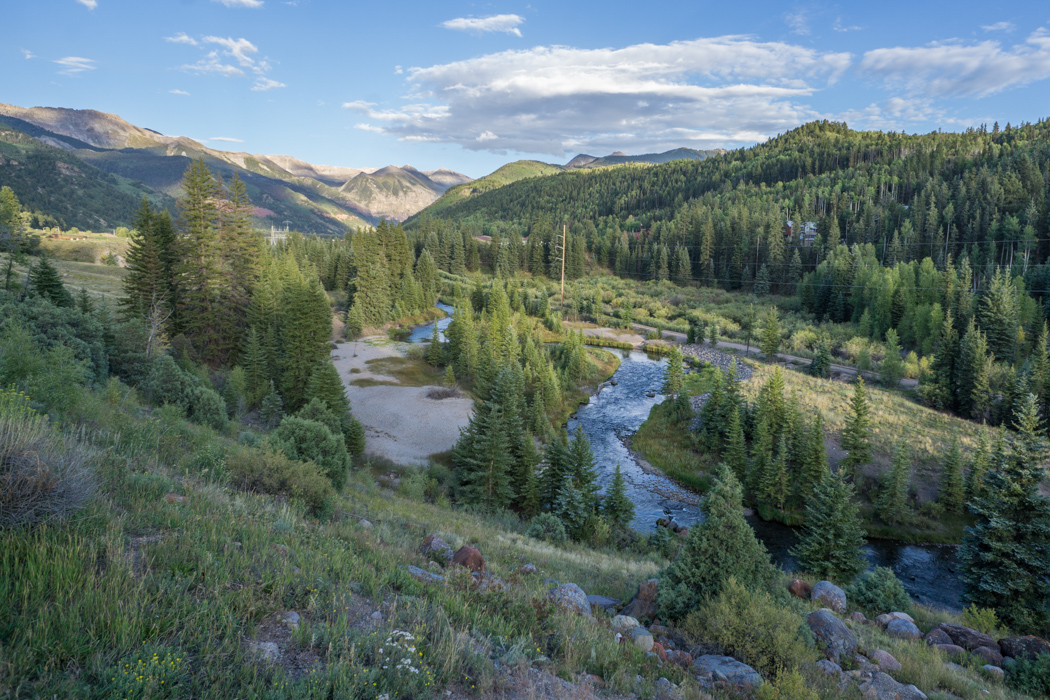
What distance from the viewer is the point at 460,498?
76.4ft

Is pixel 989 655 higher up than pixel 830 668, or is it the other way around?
pixel 830 668

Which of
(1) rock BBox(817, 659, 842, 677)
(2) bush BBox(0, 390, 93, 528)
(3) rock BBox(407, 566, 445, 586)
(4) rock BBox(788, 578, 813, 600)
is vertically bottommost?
(4) rock BBox(788, 578, 813, 600)

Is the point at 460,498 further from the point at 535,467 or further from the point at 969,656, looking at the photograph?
the point at 969,656

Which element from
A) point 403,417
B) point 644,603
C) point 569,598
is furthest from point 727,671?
point 403,417

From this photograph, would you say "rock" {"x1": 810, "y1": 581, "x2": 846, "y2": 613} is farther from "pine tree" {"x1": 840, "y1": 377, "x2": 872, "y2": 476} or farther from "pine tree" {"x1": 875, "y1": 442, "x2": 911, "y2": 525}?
"pine tree" {"x1": 840, "y1": 377, "x2": 872, "y2": 476}

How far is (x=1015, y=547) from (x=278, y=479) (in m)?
23.1

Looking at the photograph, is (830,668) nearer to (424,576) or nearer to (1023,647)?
(1023,647)

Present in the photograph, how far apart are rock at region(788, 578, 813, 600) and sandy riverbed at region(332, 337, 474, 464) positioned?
20.6 m

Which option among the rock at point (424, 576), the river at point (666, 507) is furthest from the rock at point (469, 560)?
the river at point (666, 507)

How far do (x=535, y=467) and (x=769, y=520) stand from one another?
43.3ft

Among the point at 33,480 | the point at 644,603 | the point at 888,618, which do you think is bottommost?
the point at 888,618

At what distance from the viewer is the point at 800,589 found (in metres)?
12.4

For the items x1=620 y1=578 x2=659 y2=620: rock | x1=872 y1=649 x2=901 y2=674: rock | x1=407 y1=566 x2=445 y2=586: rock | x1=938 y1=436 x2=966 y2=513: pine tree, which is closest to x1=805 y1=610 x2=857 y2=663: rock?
x1=872 y1=649 x2=901 y2=674: rock

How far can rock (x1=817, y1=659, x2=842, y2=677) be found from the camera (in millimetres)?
7289
